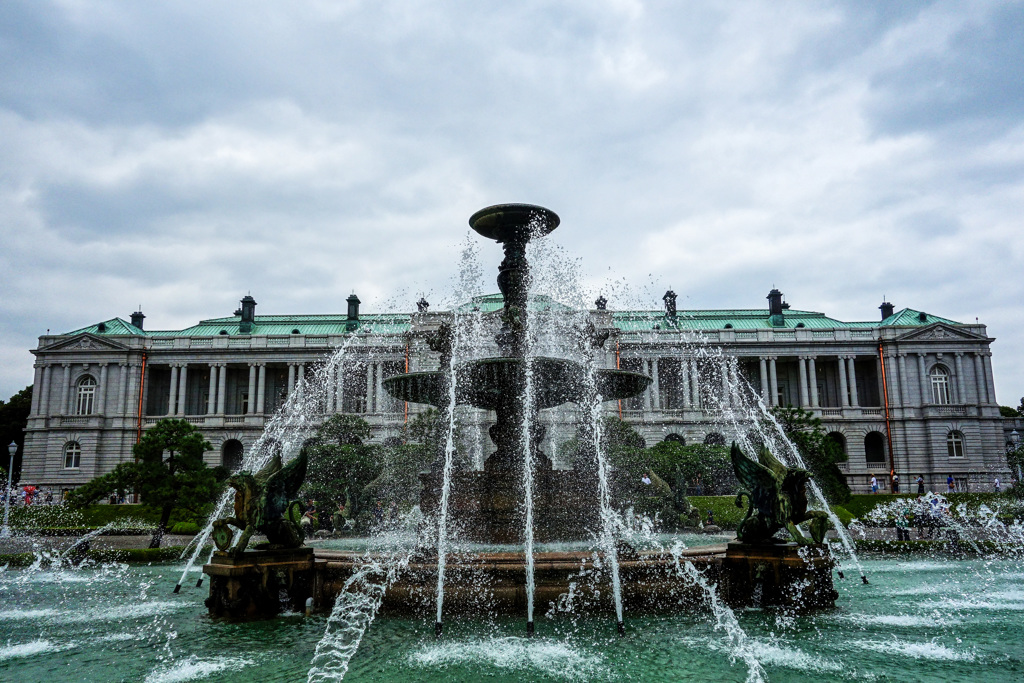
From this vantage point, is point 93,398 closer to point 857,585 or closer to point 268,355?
point 268,355

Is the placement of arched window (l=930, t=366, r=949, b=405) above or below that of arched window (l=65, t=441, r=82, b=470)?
above

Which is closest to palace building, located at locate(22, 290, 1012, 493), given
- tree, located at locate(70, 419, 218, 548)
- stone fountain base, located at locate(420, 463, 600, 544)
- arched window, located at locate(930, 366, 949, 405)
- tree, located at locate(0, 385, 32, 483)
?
arched window, located at locate(930, 366, 949, 405)

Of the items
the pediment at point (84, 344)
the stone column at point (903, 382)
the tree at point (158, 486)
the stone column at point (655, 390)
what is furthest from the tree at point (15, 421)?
the stone column at point (903, 382)

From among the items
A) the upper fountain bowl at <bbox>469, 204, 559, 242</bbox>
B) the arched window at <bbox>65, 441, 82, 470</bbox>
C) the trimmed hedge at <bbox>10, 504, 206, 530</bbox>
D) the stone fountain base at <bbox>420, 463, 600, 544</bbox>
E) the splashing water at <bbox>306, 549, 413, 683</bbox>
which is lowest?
the trimmed hedge at <bbox>10, 504, 206, 530</bbox>

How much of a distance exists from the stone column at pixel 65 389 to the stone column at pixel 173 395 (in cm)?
818

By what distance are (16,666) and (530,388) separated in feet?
27.7

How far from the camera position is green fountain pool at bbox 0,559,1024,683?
6.72 meters

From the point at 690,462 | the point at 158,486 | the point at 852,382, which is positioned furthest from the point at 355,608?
the point at 852,382

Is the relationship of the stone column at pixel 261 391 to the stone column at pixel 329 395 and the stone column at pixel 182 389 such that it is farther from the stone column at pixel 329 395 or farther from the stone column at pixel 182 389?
the stone column at pixel 329 395

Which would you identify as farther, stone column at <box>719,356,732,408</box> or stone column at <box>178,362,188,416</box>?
stone column at <box>178,362,188,416</box>

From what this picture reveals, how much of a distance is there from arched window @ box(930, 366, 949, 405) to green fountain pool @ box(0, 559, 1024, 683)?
58257mm

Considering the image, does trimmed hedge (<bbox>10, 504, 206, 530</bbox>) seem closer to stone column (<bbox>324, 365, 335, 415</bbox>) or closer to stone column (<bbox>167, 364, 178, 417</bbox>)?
stone column (<bbox>324, 365, 335, 415</bbox>)

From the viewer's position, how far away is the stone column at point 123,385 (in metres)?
63.3

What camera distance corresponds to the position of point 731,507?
107 feet
